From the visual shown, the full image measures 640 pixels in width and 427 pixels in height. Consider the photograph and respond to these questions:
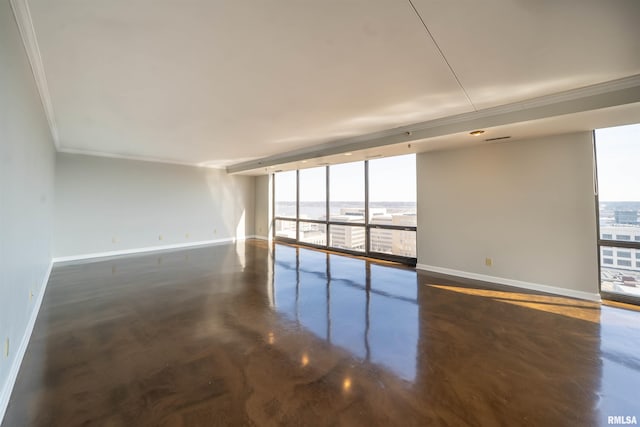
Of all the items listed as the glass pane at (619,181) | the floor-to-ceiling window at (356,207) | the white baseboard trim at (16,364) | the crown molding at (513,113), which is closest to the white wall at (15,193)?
the white baseboard trim at (16,364)

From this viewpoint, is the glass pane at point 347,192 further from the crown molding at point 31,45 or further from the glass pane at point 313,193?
the crown molding at point 31,45

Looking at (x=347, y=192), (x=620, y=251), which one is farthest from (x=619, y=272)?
(x=347, y=192)

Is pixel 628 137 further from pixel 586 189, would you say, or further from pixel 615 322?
pixel 615 322

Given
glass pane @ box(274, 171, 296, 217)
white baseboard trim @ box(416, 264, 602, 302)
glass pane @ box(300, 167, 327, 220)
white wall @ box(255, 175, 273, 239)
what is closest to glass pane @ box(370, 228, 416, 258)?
white baseboard trim @ box(416, 264, 602, 302)

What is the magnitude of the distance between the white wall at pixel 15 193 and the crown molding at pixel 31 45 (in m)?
0.05

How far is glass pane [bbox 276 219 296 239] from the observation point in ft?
27.7

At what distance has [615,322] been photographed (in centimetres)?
294

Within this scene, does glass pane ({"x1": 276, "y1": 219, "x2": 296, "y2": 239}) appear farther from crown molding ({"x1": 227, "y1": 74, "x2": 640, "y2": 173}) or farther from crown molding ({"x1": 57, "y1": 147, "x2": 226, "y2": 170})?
crown molding ({"x1": 227, "y1": 74, "x2": 640, "y2": 173})

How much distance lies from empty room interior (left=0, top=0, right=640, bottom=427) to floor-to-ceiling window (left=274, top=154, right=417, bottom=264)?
0.38ft

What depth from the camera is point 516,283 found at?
13.8ft

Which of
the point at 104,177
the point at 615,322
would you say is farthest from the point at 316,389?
the point at 104,177

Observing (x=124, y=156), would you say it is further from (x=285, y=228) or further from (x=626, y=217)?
(x=626, y=217)

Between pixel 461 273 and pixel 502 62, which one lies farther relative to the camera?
pixel 461 273

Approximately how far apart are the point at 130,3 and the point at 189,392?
2584 millimetres
